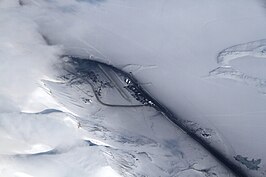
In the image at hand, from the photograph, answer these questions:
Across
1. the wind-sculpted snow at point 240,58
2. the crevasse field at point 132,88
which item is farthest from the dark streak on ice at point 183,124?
the wind-sculpted snow at point 240,58

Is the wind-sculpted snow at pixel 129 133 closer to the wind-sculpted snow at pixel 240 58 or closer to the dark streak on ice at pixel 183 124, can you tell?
the dark streak on ice at pixel 183 124

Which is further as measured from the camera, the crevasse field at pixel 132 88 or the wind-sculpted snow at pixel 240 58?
the wind-sculpted snow at pixel 240 58

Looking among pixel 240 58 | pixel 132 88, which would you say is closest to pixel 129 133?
pixel 132 88

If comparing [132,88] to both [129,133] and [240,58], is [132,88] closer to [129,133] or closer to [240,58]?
[129,133]

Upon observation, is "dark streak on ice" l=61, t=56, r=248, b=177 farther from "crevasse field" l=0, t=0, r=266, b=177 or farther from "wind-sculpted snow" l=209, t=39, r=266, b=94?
"wind-sculpted snow" l=209, t=39, r=266, b=94

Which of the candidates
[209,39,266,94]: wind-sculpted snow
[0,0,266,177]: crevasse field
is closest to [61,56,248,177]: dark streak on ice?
[0,0,266,177]: crevasse field

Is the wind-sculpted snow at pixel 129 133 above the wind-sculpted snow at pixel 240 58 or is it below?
below

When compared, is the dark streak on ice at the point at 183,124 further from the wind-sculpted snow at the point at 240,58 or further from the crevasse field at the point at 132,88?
the wind-sculpted snow at the point at 240,58

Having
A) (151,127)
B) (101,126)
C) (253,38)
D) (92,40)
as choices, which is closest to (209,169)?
(151,127)
